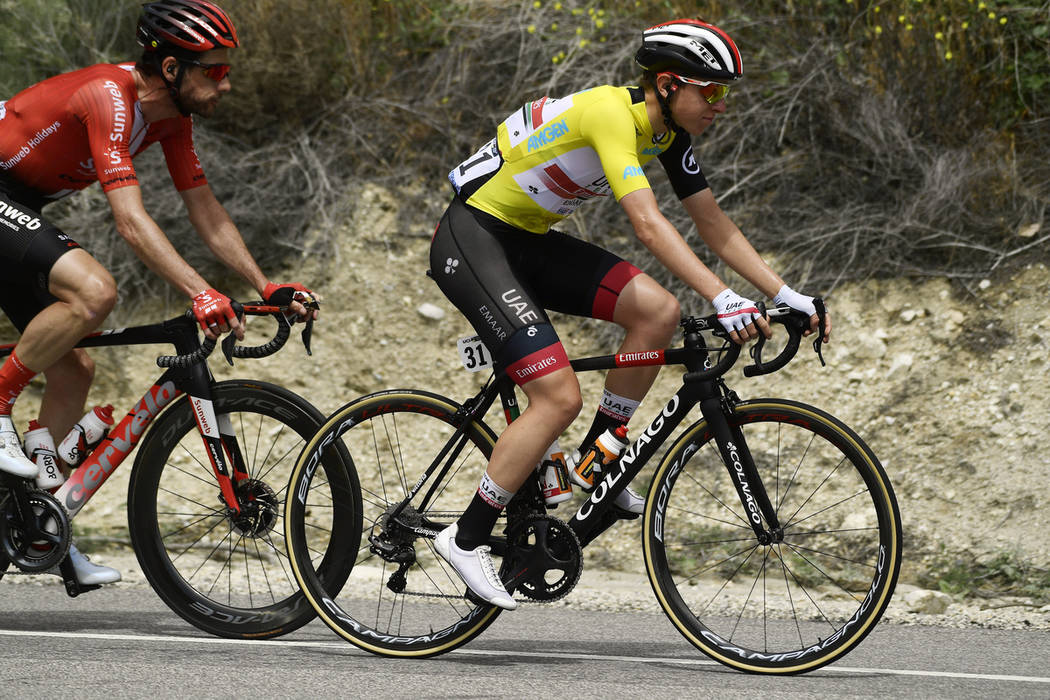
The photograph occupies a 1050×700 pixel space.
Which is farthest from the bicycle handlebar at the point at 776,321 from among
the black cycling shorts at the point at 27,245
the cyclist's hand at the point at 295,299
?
the black cycling shorts at the point at 27,245

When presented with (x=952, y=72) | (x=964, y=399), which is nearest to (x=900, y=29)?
(x=952, y=72)

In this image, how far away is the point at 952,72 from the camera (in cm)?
911

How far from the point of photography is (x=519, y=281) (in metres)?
4.82

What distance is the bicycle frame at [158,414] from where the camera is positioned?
5.11 m

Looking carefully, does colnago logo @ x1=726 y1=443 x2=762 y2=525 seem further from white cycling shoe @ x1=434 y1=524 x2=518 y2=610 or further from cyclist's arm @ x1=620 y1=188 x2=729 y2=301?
white cycling shoe @ x1=434 y1=524 x2=518 y2=610

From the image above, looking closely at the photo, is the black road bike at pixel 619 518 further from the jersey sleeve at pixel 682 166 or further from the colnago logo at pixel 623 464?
the jersey sleeve at pixel 682 166

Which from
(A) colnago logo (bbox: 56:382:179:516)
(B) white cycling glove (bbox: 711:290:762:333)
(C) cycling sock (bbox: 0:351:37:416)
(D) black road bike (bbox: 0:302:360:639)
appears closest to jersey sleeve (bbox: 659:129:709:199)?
(B) white cycling glove (bbox: 711:290:762:333)

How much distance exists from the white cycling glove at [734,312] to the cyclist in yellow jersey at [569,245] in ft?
0.25

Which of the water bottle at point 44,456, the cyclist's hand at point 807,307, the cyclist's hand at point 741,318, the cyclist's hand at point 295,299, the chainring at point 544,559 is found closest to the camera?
the cyclist's hand at point 741,318

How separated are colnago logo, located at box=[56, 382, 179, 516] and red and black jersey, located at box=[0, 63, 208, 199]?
36.4 inches

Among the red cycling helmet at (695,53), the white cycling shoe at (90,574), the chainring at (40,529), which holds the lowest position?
the white cycling shoe at (90,574)

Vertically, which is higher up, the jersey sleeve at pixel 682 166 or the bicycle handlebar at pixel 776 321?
the jersey sleeve at pixel 682 166

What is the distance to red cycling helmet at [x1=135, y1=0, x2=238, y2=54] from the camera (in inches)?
194

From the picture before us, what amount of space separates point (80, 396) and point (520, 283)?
82.3 inches
